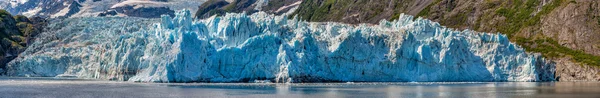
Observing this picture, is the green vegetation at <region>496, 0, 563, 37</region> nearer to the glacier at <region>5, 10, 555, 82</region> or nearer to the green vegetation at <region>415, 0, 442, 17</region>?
the green vegetation at <region>415, 0, 442, 17</region>

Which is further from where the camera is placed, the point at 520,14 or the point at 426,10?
the point at 426,10

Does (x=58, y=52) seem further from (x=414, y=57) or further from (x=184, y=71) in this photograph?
(x=414, y=57)

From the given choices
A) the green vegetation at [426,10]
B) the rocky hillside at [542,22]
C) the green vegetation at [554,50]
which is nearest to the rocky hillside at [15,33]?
the green vegetation at [554,50]

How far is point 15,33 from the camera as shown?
352 feet

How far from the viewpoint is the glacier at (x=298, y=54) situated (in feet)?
168

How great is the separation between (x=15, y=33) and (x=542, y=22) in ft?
256

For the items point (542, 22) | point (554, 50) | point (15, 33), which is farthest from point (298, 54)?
point (15, 33)

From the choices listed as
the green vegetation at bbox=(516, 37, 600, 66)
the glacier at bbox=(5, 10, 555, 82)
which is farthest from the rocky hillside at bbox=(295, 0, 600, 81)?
the glacier at bbox=(5, 10, 555, 82)

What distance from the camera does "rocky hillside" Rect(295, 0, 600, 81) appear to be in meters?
83.0

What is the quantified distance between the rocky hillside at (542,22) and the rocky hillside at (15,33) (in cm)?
6733

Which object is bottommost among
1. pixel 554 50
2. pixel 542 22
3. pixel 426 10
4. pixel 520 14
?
pixel 554 50

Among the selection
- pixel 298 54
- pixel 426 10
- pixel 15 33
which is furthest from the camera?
pixel 426 10

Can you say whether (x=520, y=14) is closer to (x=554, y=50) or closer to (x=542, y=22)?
(x=542, y=22)

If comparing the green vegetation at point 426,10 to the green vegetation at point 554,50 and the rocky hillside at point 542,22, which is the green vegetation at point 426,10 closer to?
the rocky hillside at point 542,22
